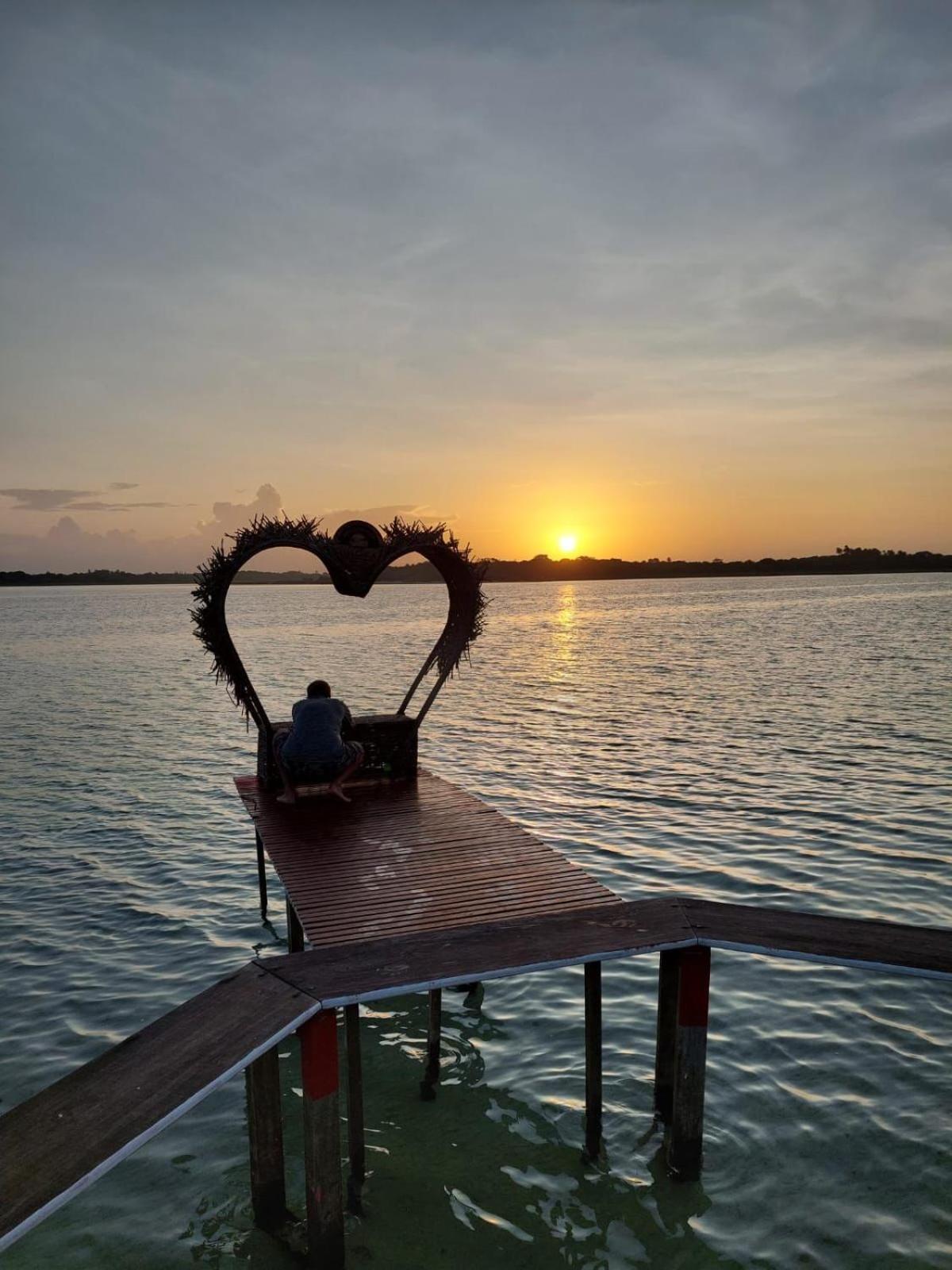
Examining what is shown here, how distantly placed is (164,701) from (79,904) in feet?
72.5

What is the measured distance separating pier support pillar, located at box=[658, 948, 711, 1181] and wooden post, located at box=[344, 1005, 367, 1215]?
2198 mm

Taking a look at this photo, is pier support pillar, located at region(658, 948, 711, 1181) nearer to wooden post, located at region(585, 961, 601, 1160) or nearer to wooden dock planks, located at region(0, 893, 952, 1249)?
wooden dock planks, located at region(0, 893, 952, 1249)

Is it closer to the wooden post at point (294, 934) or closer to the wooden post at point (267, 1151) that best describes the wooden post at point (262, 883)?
the wooden post at point (294, 934)

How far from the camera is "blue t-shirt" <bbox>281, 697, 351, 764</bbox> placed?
11.2m

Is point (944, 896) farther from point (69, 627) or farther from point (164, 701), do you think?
point (69, 627)

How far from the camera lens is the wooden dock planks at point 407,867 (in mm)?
7266

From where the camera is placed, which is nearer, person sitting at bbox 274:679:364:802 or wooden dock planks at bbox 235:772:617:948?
wooden dock planks at bbox 235:772:617:948

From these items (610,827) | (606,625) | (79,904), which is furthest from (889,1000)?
(606,625)

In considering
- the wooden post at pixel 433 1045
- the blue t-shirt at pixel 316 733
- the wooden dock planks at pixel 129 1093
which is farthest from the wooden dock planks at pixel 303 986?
the blue t-shirt at pixel 316 733

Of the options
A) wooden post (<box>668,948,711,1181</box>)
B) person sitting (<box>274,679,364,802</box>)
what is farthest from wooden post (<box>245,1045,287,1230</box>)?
person sitting (<box>274,679,364,802</box>)

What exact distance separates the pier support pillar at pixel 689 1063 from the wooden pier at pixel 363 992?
0.01m

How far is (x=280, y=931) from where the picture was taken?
37.8 feet

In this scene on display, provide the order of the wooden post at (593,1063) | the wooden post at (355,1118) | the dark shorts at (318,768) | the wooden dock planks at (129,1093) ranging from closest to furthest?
the wooden dock planks at (129,1093), the wooden post at (355,1118), the wooden post at (593,1063), the dark shorts at (318,768)

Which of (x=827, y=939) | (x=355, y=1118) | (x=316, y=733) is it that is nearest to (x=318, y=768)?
(x=316, y=733)
